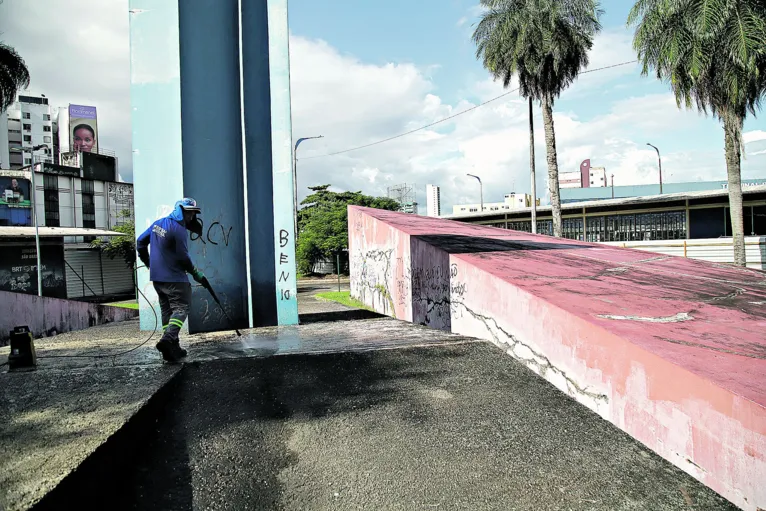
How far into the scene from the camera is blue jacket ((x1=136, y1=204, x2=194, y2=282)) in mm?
4355

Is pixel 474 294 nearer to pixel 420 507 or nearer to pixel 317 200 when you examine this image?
pixel 420 507

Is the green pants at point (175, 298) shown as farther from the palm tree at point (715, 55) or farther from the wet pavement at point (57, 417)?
the palm tree at point (715, 55)

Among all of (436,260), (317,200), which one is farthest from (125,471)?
(317,200)

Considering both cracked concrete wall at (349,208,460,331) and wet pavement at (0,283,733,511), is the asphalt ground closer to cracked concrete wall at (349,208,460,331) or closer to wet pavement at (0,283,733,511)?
wet pavement at (0,283,733,511)

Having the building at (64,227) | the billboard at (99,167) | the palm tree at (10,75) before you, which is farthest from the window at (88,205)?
the palm tree at (10,75)

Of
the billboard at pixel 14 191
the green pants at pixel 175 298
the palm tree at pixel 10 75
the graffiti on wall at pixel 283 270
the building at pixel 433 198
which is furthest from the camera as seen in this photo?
the building at pixel 433 198

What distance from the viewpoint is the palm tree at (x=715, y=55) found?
13641mm

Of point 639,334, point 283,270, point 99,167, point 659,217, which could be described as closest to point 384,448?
point 639,334

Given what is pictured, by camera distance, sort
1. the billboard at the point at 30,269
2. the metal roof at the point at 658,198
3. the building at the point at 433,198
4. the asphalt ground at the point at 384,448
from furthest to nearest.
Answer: the building at the point at 433,198
the billboard at the point at 30,269
the metal roof at the point at 658,198
the asphalt ground at the point at 384,448

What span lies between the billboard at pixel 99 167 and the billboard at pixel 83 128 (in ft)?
51.2

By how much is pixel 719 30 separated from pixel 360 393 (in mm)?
16301

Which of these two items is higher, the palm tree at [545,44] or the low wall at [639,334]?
the palm tree at [545,44]

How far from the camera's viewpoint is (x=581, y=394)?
348 cm

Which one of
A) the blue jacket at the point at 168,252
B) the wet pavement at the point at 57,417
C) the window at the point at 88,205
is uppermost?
the window at the point at 88,205
